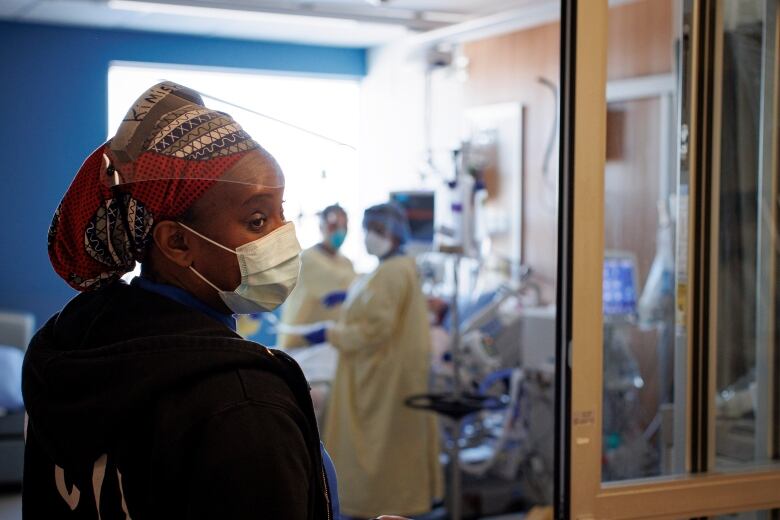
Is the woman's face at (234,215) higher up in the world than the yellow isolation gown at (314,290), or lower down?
higher up

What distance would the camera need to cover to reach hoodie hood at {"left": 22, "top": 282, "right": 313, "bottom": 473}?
940 millimetres

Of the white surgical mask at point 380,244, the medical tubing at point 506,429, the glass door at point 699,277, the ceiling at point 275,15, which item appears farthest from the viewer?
the medical tubing at point 506,429

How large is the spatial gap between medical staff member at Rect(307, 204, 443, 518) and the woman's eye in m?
3.43

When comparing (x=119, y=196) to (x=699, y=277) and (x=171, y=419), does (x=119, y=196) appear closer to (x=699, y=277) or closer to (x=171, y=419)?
(x=171, y=419)

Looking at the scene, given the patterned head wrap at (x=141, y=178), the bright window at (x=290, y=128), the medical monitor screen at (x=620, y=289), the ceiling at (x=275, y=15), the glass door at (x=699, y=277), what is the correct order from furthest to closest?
the medical monitor screen at (x=620, y=289)
the ceiling at (x=275, y=15)
the glass door at (x=699, y=277)
the bright window at (x=290, y=128)
the patterned head wrap at (x=141, y=178)

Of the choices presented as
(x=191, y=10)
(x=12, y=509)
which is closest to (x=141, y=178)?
(x=191, y=10)

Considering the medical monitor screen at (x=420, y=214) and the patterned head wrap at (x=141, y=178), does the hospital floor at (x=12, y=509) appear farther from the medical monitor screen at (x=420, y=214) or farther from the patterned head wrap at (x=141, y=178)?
the patterned head wrap at (x=141, y=178)

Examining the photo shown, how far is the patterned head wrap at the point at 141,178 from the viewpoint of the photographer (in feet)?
3.35

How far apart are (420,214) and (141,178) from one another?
4284 mm

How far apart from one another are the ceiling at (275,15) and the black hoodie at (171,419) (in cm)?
100

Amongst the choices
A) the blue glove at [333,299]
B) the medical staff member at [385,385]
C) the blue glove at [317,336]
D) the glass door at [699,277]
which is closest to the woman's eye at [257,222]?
the glass door at [699,277]

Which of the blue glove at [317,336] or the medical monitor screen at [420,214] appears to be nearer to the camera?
the blue glove at [317,336]

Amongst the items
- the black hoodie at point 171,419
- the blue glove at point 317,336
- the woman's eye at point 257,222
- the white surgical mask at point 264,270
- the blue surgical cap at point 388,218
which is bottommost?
the blue glove at point 317,336

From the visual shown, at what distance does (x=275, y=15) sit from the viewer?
10.2 feet
